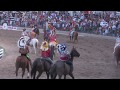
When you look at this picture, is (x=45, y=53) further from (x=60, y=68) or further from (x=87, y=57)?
(x=87, y=57)

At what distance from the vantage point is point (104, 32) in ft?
80.6

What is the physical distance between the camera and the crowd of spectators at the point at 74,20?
80.8 ft

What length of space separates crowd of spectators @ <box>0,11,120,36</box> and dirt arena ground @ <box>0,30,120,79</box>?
0.65m

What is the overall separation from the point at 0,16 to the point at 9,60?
10223 mm

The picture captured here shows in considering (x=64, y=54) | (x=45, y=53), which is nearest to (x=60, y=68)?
(x=64, y=54)

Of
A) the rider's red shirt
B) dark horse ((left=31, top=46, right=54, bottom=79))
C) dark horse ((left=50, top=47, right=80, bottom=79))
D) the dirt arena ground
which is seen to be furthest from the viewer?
the dirt arena ground

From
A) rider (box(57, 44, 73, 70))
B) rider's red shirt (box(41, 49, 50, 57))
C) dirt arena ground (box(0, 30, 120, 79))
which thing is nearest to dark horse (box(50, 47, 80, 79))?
rider (box(57, 44, 73, 70))

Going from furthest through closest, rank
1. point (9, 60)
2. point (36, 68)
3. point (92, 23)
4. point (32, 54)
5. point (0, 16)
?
point (0, 16) → point (92, 23) → point (32, 54) → point (9, 60) → point (36, 68)

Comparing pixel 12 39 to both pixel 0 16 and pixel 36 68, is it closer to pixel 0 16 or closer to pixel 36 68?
pixel 0 16

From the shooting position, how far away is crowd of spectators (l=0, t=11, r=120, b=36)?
2464 centimetres

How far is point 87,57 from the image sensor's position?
63.8ft

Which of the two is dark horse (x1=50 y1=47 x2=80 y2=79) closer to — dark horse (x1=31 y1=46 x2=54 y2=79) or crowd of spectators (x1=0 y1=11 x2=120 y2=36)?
dark horse (x1=31 y1=46 x2=54 y2=79)

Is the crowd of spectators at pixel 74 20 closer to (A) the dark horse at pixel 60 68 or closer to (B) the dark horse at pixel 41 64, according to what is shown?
(B) the dark horse at pixel 41 64
